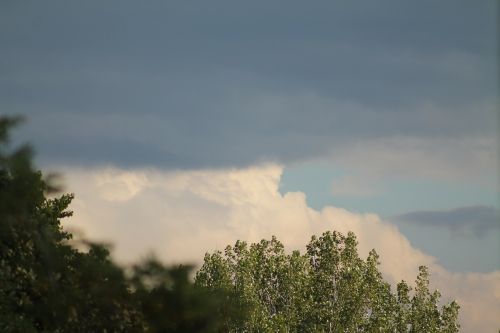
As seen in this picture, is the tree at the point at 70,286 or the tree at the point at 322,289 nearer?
the tree at the point at 70,286

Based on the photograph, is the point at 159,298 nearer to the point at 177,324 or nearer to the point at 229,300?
the point at 177,324

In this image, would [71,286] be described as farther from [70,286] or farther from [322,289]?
[322,289]

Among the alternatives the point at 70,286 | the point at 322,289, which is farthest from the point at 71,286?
the point at 322,289

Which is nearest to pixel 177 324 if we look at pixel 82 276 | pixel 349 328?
pixel 82 276

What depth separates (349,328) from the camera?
61.0 m

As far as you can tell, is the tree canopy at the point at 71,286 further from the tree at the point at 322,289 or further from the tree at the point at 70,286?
the tree at the point at 322,289

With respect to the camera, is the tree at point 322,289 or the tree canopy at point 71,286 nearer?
the tree canopy at point 71,286

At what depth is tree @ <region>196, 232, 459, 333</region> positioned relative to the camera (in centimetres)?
6150

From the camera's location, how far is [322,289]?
62688mm

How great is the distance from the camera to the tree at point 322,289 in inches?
2421

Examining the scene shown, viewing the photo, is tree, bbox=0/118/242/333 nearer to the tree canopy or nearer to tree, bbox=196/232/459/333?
the tree canopy

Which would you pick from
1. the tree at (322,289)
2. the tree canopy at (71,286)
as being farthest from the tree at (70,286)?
the tree at (322,289)

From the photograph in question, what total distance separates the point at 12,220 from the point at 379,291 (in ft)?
156

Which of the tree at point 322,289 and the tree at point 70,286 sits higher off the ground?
the tree at point 322,289
